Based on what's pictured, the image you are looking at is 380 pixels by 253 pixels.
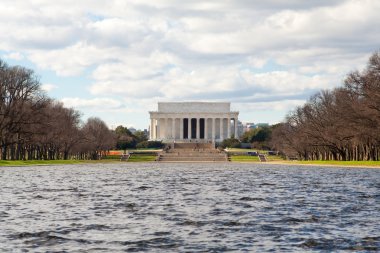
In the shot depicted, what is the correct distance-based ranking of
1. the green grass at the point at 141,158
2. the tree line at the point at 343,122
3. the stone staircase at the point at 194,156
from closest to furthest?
the tree line at the point at 343,122
the green grass at the point at 141,158
the stone staircase at the point at 194,156

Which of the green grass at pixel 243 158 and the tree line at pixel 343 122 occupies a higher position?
the tree line at pixel 343 122

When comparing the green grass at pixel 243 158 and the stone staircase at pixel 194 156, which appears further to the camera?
the stone staircase at pixel 194 156

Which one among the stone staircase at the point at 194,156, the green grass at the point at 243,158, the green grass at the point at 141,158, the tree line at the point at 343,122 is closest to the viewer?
the tree line at the point at 343,122

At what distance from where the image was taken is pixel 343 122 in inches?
3273

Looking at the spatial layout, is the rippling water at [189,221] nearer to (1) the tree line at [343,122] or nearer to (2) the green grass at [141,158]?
(1) the tree line at [343,122]

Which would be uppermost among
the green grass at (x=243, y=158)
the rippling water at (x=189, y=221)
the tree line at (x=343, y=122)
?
the tree line at (x=343, y=122)

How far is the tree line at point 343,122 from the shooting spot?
249 feet

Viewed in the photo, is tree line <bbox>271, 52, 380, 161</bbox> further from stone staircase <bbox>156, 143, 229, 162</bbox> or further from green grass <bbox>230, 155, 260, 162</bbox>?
stone staircase <bbox>156, 143, 229, 162</bbox>

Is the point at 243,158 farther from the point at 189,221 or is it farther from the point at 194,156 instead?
the point at 189,221

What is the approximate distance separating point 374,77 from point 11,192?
1977 inches

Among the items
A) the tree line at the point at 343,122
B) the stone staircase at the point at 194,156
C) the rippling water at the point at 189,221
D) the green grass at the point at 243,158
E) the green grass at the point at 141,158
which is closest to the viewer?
the rippling water at the point at 189,221

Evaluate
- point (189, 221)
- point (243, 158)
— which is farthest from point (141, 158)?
point (189, 221)

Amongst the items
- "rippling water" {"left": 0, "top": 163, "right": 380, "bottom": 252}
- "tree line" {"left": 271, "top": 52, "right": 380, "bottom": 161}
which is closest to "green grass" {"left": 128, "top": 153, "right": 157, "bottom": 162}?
"tree line" {"left": 271, "top": 52, "right": 380, "bottom": 161}

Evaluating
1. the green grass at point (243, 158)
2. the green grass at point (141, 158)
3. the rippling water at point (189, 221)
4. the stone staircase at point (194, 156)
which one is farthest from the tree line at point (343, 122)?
the rippling water at point (189, 221)
